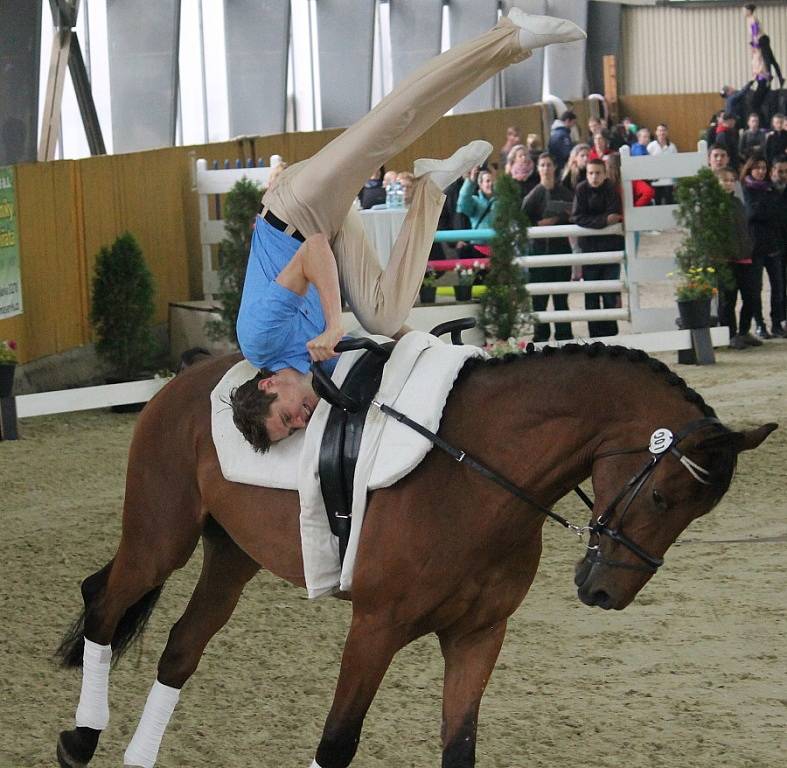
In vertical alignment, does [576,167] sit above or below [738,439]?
above

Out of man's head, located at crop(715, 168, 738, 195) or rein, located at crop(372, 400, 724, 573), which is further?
man's head, located at crop(715, 168, 738, 195)

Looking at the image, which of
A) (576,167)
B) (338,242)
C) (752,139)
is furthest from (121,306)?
(752,139)

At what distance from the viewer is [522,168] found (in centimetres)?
1252

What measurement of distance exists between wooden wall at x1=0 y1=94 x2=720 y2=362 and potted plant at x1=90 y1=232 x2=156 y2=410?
43cm

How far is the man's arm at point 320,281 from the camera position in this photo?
321cm

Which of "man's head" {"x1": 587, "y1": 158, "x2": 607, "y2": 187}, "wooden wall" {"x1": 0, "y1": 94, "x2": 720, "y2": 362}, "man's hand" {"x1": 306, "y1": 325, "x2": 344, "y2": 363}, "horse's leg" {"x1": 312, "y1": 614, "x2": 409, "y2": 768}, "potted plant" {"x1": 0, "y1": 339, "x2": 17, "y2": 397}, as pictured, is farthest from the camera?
"man's head" {"x1": 587, "y1": 158, "x2": 607, "y2": 187}

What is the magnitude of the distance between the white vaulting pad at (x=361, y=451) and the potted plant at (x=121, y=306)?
23.9 feet

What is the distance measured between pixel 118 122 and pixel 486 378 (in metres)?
14.4

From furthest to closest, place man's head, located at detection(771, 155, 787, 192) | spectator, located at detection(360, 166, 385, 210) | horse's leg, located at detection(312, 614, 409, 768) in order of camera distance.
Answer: spectator, located at detection(360, 166, 385, 210)
man's head, located at detection(771, 155, 787, 192)
horse's leg, located at detection(312, 614, 409, 768)

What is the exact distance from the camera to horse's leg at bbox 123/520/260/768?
148 inches

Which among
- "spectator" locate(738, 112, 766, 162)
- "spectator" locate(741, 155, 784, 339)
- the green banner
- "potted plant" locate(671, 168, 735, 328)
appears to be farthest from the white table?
"spectator" locate(738, 112, 766, 162)

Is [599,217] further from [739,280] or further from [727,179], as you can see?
[739,280]

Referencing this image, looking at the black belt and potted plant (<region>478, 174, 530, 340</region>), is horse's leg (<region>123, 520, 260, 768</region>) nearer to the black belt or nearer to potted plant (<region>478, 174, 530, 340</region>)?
the black belt

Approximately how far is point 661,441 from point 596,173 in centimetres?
888
